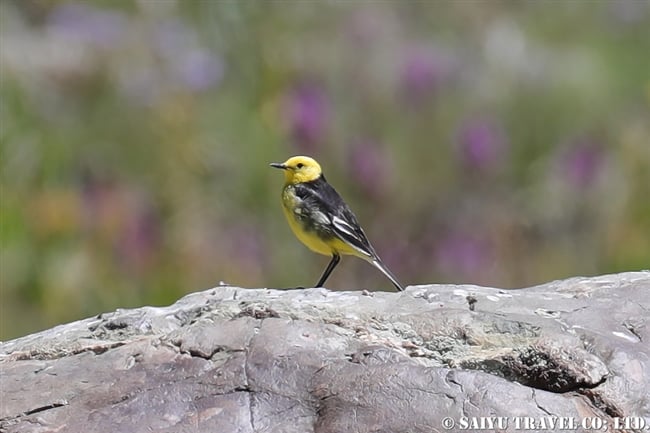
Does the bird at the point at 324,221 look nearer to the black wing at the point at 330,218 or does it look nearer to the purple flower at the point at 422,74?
the black wing at the point at 330,218

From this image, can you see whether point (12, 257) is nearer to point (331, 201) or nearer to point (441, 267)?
point (441, 267)

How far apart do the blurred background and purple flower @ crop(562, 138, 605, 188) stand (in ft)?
0.08

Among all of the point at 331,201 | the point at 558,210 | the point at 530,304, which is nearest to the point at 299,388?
the point at 530,304

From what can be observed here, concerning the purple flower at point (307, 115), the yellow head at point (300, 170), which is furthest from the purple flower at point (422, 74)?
the yellow head at point (300, 170)

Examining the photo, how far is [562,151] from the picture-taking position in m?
11.6

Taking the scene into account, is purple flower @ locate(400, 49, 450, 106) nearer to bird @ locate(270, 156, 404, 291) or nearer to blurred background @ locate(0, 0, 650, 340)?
blurred background @ locate(0, 0, 650, 340)

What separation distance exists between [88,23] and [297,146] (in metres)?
3.55

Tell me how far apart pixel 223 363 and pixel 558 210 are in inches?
277

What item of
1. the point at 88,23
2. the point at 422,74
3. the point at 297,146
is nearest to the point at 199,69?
the point at 88,23

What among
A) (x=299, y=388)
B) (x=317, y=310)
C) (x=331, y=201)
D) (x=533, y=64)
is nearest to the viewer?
(x=299, y=388)

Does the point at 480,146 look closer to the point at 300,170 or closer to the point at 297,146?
the point at 297,146

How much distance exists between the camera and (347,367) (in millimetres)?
4223

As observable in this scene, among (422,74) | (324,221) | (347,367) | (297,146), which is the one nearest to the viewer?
(347,367)

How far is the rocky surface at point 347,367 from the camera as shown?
13.4ft
